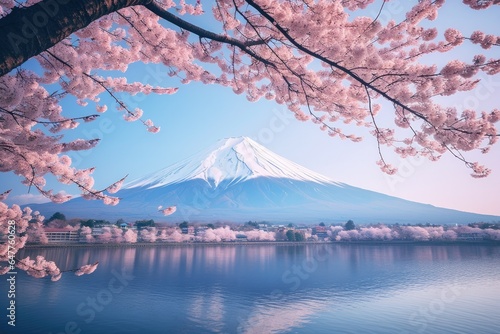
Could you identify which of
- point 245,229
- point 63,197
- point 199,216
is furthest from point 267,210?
point 63,197

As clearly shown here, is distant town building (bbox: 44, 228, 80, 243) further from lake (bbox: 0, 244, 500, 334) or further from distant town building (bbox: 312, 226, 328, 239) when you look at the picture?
distant town building (bbox: 312, 226, 328, 239)

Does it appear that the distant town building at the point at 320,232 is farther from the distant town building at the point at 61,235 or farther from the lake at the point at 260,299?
the distant town building at the point at 61,235

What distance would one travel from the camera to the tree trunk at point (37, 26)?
1.33 m

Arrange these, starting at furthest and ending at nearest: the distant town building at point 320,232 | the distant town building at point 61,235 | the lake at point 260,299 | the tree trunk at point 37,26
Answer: the distant town building at point 320,232, the distant town building at point 61,235, the lake at point 260,299, the tree trunk at point 37,26

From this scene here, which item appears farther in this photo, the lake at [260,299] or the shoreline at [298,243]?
the shoreline at [298,243]

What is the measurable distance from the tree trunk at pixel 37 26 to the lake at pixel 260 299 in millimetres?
13408

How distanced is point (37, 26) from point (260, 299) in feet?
61.3

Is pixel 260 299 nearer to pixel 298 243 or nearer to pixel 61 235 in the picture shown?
pixel 61 235

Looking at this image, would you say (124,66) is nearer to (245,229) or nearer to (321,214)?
(245,229)

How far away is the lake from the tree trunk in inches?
528

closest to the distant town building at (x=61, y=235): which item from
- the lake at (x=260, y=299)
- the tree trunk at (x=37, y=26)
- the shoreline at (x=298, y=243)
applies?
the shoreline at (x=298, y=243)

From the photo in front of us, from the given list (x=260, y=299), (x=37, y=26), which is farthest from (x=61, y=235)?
(x=37, y=26)

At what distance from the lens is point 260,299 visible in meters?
17.5

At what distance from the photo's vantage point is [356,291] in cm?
1945
